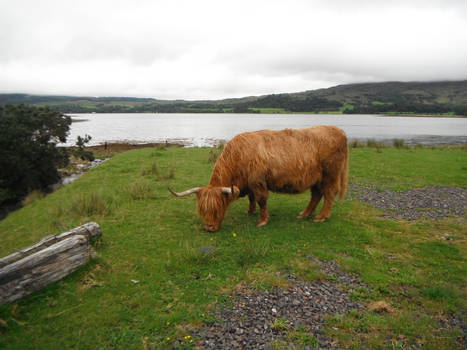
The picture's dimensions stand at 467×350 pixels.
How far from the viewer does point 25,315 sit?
3.52 metres

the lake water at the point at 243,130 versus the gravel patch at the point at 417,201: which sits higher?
the lake water at the point at 243,130

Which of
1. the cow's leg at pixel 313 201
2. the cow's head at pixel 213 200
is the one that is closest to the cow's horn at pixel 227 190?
the cow's head at pixel 213 200

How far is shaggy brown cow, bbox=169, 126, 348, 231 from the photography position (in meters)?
5.97

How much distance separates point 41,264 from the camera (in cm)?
392

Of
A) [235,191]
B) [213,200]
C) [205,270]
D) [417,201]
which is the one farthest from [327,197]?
[417,201]

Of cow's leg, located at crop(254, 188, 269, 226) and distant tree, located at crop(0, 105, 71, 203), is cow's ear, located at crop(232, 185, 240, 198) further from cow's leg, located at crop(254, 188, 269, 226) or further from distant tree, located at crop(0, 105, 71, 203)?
distant tree, located at crop(0, 105, 71, 203)

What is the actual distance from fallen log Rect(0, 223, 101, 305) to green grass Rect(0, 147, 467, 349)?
139 millimetres

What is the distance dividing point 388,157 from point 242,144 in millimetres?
14071

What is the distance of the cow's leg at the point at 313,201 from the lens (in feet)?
22.6

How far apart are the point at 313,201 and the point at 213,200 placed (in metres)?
2.97

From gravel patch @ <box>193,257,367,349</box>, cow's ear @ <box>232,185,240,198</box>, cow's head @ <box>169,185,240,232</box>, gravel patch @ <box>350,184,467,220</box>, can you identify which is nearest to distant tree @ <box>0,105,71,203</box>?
cow's head @ <box>169,185,240,232</box>

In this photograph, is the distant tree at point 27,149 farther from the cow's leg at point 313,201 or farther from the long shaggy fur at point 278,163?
the cow's leg at point 313,201

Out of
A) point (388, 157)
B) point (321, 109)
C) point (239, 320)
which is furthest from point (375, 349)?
point (321, 109)

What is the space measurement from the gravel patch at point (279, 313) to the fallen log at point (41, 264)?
2.53m
